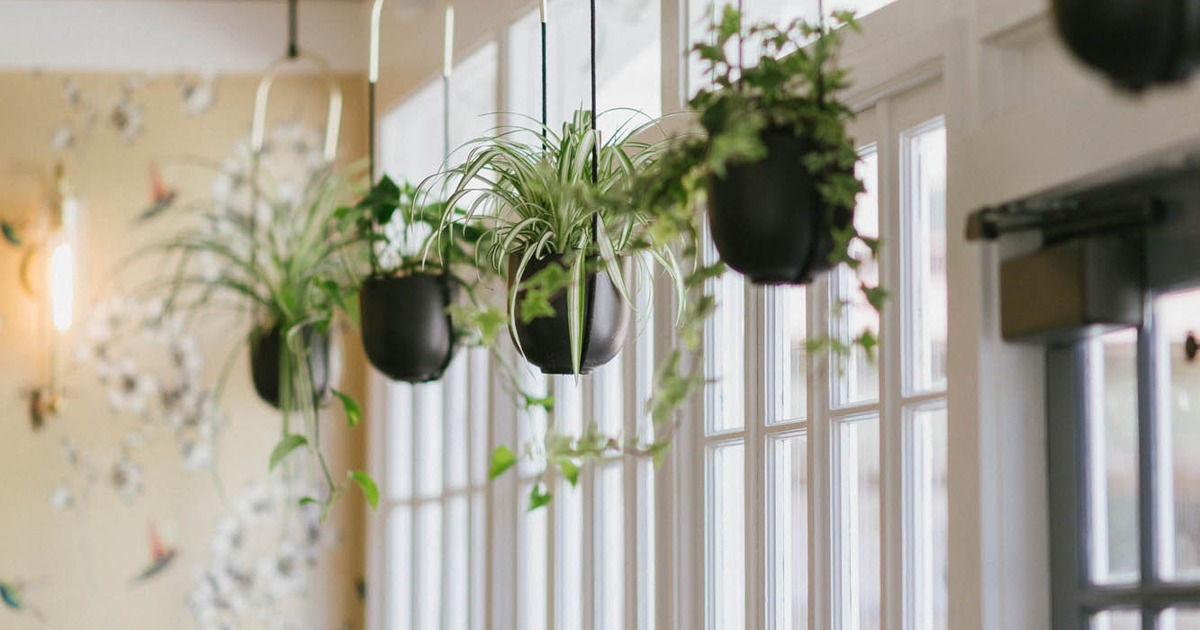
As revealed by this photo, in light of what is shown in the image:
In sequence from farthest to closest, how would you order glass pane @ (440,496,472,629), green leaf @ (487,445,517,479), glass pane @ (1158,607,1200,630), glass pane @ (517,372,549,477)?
1. glass pane @ (440,496,472,629)
2. glass pane @ (517,372,549,477)
3. green leaf @ (487,445,517,479)
4. glass pane @ (1158,607,1200,630)

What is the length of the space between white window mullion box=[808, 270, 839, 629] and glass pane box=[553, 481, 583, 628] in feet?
3.37

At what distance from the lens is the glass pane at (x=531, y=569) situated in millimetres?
3529

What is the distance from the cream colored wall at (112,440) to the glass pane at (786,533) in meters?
2.26

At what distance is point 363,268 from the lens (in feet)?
12.6

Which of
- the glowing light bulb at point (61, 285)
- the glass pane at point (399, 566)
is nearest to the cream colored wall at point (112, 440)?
the glowing light bulb at point (61, 285)

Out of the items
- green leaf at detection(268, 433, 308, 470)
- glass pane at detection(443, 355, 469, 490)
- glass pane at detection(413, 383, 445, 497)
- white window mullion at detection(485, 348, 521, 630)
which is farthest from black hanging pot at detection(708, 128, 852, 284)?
glass pane at detection(413, 383, 445, 497)

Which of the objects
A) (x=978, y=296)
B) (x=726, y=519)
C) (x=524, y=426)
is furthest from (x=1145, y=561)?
(x=524, y=426)

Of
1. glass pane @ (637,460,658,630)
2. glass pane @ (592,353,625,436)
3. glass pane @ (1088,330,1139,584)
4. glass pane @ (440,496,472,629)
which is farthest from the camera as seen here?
glass pane @ (440,496,472,629)

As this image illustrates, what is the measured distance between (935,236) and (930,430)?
0.94ft

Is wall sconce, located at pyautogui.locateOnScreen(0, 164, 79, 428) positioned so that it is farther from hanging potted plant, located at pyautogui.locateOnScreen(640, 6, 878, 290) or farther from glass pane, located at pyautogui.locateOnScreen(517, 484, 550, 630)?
hanging potted plant, located at pyautogui.locateOnScreen(640, 6, 878, 290)

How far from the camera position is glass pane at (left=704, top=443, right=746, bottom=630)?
8.77ft

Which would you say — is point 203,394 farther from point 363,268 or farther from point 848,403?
point 848,403

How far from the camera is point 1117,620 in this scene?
187 cm

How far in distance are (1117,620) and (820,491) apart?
1.94 ft
